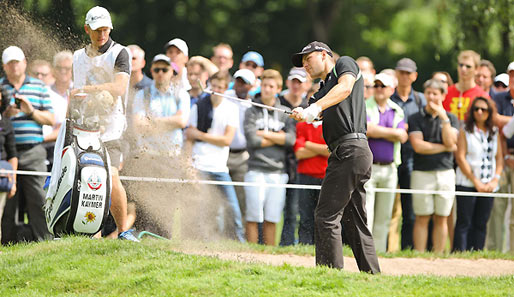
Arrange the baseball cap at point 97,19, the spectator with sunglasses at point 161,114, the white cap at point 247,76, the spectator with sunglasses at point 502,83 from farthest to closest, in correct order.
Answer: the spectator with sunglasses at point 502,83, the white cap at point 247,76, the spectator with sunglasses at point 161,114, the baseball cap at point 97,19

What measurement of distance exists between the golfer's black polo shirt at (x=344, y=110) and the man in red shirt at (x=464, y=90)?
4948mm

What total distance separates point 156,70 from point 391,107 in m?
3.22

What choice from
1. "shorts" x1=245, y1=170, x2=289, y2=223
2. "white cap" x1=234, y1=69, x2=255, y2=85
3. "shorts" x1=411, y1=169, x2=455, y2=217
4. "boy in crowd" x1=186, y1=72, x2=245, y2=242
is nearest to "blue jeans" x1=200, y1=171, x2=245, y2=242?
"boy in crowd" x1=186, y1=72, x2=245, y2=242

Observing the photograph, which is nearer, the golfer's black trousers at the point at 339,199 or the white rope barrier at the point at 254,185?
the golfer's black trousers at the point at 339,199

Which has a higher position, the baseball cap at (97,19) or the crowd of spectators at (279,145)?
the baseball cap at (97,19)

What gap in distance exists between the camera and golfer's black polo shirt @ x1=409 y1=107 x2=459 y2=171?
13.2m

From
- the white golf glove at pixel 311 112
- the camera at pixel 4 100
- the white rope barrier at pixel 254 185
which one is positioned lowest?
the white rope barrier at pixel 254 185

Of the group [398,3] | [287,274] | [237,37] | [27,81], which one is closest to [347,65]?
[287,274]

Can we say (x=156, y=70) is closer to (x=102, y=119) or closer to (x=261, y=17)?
(x=102, y=119)

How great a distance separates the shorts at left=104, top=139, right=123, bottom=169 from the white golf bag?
11.7 inches

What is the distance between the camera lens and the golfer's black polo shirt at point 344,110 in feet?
30.7

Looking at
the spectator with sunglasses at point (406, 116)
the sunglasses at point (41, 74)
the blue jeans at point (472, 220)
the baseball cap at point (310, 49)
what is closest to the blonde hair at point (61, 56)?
the sunglasses at point (41, 74)

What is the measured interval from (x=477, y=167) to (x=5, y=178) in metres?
6.37

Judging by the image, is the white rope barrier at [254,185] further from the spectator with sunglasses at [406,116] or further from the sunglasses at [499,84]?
the sunglasses at [499,84]
